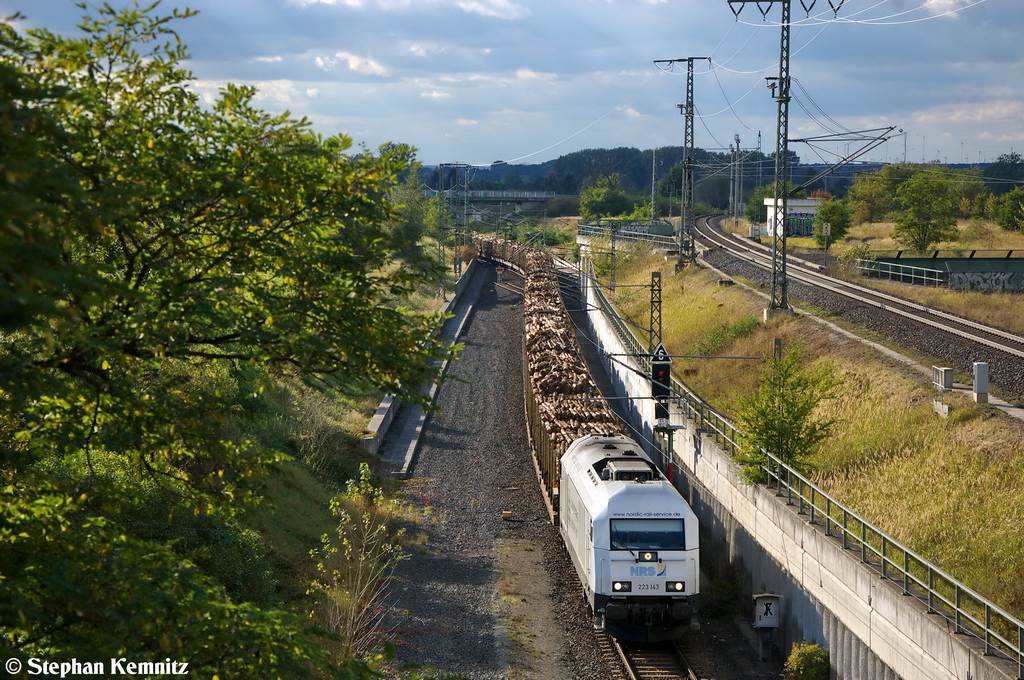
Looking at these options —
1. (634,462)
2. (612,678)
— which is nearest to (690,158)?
(634,462)

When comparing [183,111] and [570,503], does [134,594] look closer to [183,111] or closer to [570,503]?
[183,111]

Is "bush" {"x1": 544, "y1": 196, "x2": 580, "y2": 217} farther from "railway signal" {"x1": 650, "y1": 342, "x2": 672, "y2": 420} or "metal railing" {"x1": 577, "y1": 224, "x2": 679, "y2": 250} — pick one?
"railway signal" {"x1": 650, "y1": 342, "x2": 672, "y2": 420}

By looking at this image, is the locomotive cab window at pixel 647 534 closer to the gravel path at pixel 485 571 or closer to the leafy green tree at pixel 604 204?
the gravel path at pixel 485 571

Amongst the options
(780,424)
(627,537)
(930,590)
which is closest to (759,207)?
(780,424)

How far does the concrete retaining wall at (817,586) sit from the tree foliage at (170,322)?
8729 mm

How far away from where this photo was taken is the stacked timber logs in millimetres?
24125

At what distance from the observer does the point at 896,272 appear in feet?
157

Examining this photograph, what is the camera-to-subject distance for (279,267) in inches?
274

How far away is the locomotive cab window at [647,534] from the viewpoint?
16203 millimetres

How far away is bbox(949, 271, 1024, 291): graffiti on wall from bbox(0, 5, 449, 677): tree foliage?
4566 cm

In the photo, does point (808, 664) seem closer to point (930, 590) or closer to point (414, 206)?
point (930, 590)

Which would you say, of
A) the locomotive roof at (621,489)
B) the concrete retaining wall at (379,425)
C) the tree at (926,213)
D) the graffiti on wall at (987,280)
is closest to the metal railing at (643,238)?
the tree at (926,213)

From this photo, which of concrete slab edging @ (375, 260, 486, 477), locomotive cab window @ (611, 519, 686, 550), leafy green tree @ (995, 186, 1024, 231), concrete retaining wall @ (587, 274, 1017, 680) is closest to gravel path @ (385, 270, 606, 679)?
concrete slab edging @ (375, 260, 486, 477)

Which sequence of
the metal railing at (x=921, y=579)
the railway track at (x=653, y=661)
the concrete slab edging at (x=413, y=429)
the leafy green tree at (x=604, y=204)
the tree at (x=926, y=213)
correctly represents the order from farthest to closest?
the leafy green tree at (x=604, y=204) → the tree at (x=926, y=213) → the concrete slab edging at (x=413, y=429) → the railway track at (x=653, y=661) → the metal railing at (x=921, y=579)
